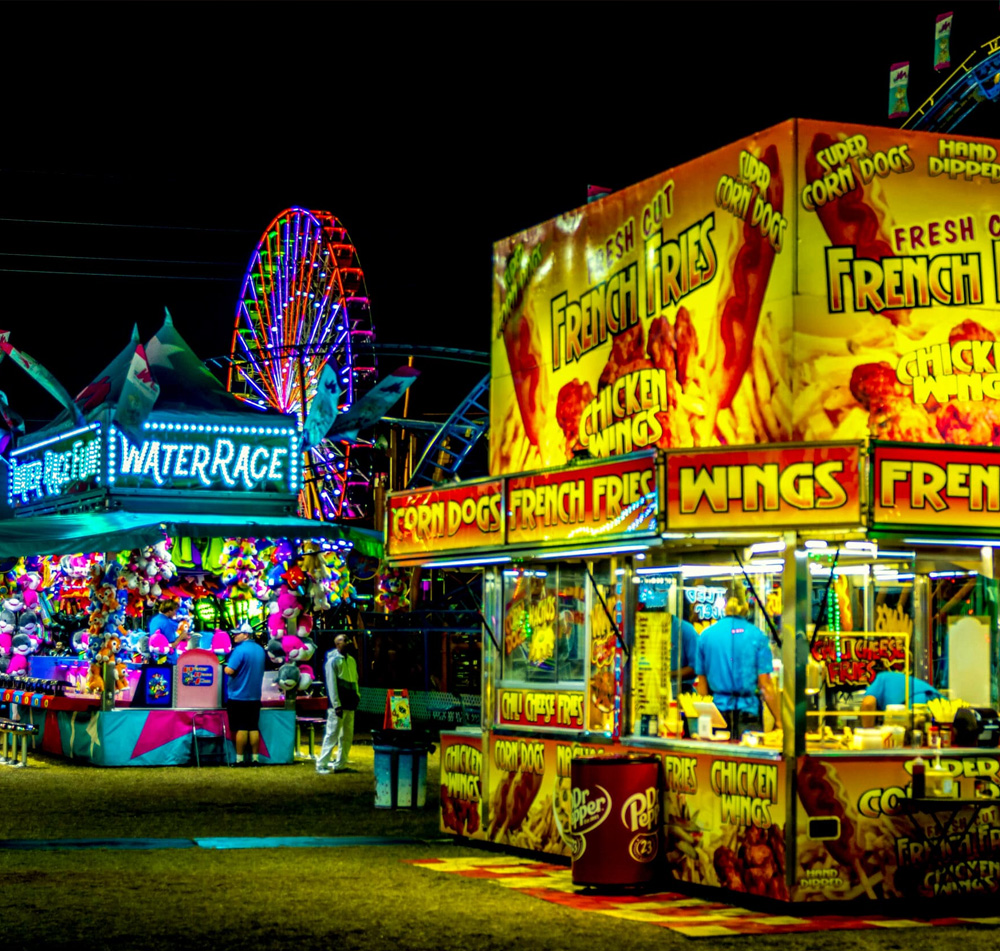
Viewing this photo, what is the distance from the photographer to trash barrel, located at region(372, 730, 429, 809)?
15.2 meters

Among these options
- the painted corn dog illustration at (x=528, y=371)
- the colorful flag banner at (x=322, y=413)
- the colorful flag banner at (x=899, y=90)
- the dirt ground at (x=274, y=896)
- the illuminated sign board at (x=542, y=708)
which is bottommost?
the dirt ground at (x=274, y=896)

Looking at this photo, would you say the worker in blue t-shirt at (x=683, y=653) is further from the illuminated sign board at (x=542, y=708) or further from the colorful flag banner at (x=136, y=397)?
the colorful flag banner at (x=136, y=397)

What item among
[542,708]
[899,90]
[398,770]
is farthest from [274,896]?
[899,90]

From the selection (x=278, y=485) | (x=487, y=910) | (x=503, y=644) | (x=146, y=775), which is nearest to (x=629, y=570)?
(x=503, y=644)

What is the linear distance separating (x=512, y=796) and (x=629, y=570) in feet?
7.14

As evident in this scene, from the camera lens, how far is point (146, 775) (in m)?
18.8

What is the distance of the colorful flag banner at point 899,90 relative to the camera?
661 inches

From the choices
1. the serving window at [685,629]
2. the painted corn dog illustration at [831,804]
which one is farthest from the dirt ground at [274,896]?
the serving window at [685,629]

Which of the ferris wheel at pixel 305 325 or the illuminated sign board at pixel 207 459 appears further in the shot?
the ferris wheel at pixel 305 325

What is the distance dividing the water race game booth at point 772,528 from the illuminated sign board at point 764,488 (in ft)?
0.05

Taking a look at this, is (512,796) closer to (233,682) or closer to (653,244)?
(653,244)

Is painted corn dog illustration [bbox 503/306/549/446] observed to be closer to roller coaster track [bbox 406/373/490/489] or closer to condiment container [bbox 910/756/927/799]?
condiment container [bbox 910/756/927/799]

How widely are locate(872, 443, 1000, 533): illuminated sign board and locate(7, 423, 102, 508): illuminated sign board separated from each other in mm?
16016

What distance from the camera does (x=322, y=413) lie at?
81.8 ft
